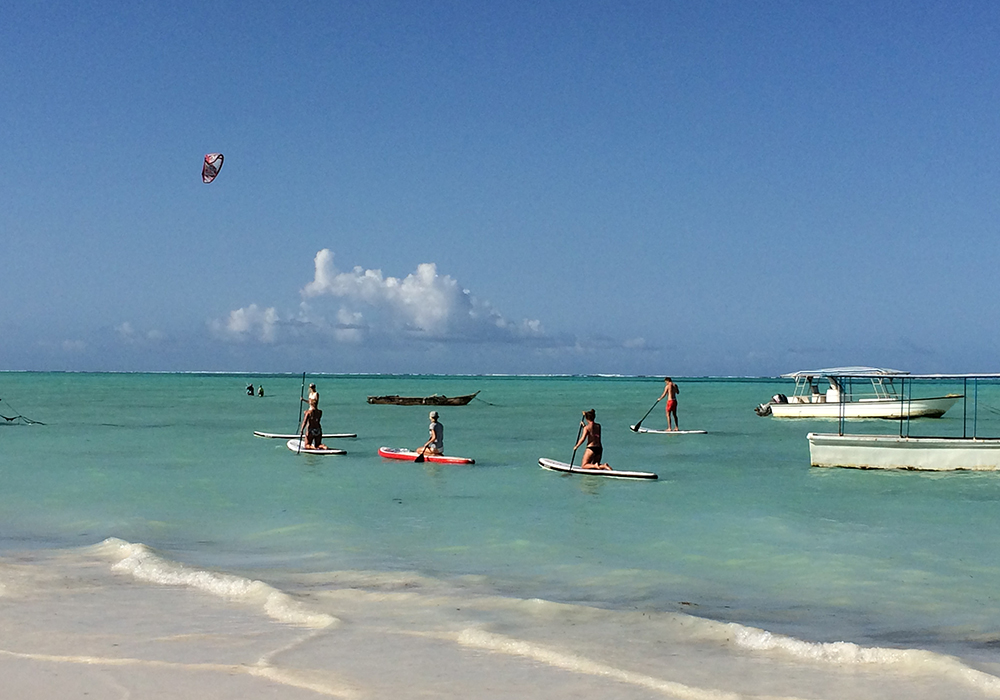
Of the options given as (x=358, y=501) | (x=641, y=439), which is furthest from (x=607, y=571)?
(x=641, y=439)

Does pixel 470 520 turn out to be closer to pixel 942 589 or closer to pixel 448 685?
pixel 942 589

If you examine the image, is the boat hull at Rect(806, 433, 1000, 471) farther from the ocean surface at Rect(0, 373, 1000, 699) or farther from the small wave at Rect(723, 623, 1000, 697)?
the small wave at Rect(723, 623, 1000, 697)

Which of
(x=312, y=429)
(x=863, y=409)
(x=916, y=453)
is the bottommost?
(x=312, y=429)

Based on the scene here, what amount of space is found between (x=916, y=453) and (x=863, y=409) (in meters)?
22.2

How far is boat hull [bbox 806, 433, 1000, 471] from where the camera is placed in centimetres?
2225

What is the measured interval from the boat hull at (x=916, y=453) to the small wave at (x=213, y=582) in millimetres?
17270

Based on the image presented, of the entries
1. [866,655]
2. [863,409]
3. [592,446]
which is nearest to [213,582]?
[866,655]

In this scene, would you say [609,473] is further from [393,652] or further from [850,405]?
[850,405]

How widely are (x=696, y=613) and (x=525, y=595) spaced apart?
1.91 m

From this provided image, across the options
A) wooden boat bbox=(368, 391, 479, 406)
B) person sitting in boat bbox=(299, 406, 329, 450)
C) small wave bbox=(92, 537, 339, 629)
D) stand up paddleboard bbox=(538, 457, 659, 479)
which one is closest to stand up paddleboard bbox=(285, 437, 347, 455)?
person sitting in boat bbox=(299, 406, 329, 450)

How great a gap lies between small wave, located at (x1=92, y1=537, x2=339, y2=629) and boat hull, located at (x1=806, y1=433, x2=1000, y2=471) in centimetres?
1727

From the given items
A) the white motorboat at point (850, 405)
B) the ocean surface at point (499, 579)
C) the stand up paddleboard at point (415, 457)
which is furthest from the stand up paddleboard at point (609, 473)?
the white motorboat at point (850, 405)

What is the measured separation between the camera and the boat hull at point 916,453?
2225 centimetres

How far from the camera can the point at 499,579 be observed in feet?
36.8
